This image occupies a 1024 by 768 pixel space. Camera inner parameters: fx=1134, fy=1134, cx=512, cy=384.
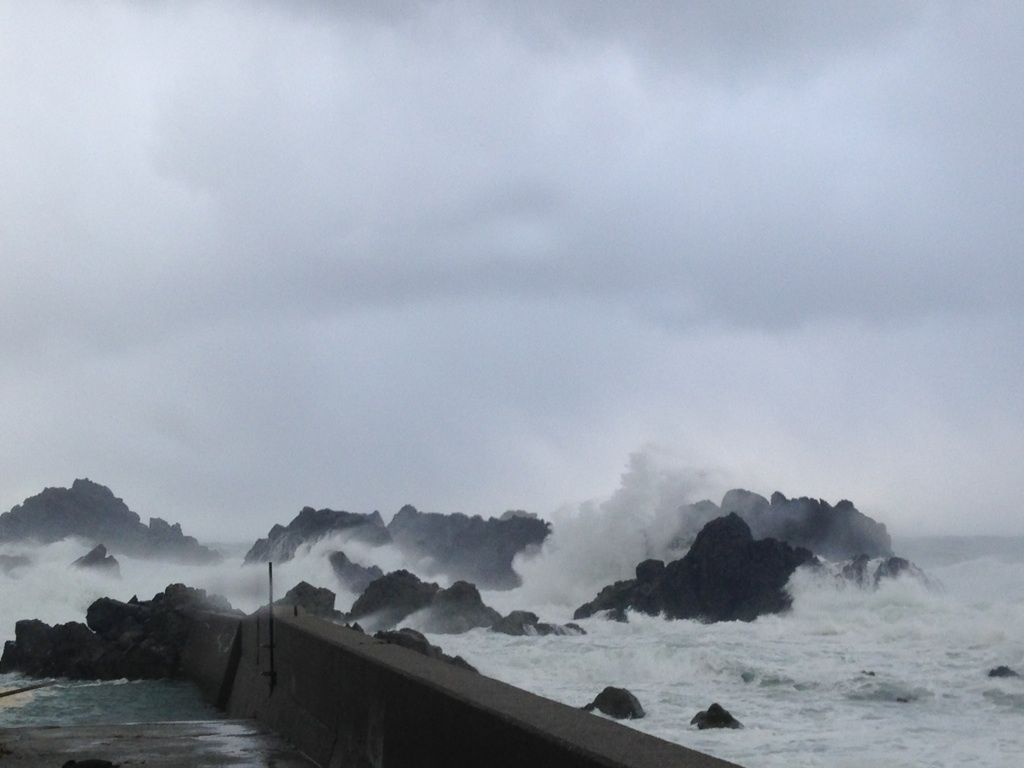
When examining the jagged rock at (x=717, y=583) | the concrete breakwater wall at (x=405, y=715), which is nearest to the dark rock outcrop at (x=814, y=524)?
the jagged rock at (x=717, y=583)

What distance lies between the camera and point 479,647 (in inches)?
1033

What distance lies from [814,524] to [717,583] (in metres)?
21.8

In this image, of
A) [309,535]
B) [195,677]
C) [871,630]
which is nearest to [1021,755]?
[195,677]

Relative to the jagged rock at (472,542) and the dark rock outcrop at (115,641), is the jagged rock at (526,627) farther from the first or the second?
the jagged rock at (472,542)

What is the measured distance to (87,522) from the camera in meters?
76.4

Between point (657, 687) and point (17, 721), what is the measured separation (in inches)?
479

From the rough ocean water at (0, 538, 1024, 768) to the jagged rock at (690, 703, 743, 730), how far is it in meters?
0.24

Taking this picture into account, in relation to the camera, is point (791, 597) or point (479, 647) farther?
point (791, 597)

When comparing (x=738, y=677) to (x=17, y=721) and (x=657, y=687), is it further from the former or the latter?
(x=17, y=721)

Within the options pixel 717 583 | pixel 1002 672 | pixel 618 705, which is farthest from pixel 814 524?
pixel 618 705

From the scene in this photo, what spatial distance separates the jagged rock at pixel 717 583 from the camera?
3647 centimetres

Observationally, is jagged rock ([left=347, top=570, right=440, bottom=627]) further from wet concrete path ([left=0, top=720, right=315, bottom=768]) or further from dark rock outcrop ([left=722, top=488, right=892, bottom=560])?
dark rock outcrop ([left=722, top=488, right=892, bottom=560])

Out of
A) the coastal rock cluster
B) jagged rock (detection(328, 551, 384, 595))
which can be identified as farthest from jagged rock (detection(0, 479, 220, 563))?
jagged rock (detection(328, 551, 384, 595))

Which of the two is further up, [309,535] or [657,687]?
[309,535]
